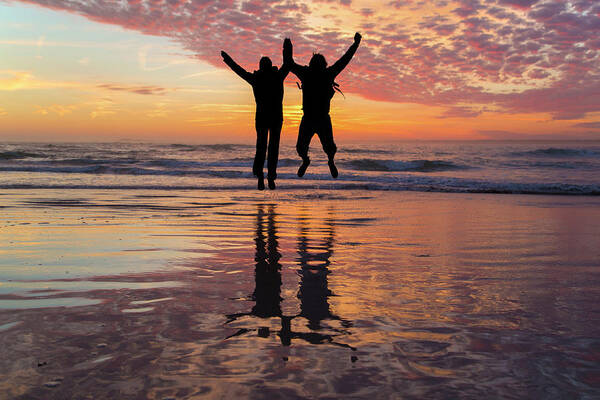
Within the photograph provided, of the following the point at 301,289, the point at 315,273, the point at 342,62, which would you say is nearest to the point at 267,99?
the point at 342,62

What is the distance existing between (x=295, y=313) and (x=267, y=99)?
12.8 ft

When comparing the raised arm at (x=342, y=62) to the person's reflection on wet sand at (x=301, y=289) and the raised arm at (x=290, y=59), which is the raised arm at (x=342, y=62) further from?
the person's reflection on wet sand at (x=301, y=289)

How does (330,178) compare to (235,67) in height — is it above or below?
below

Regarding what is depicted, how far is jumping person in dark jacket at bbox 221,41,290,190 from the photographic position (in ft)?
22.7

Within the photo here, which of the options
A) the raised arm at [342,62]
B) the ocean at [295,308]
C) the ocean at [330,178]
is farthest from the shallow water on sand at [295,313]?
the ocean at [330,178]

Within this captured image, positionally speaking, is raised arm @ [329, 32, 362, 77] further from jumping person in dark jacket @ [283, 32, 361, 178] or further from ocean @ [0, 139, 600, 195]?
ocean @ [0, 139, 600, 195]

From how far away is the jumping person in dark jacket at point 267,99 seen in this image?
6.91 meters

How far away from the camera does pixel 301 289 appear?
490 centimetres

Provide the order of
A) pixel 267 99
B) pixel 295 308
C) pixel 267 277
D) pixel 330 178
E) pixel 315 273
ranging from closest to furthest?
1. pixel 295 308
2. pixel 267 277
3. pixel 315 273
4. pixel 267 99
5. pixel 330 178

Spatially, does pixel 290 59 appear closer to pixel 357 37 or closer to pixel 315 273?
pixel 357 37

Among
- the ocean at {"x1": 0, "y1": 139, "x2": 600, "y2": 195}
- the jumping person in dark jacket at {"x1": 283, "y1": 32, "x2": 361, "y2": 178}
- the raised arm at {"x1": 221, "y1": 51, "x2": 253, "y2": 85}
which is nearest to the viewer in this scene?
the jumping person in dark jacket at {"x1": 283, "y1": 32, "x2": 361, "y2": 178}

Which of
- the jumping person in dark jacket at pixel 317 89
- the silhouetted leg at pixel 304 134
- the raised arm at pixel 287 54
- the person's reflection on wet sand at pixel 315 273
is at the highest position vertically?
the raised arm at pixel 287 54

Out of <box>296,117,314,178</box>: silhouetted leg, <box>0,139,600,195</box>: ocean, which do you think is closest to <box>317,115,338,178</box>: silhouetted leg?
<box>296,117,314,178</box>: silhouetted leg

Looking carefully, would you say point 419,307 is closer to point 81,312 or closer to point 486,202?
point 81,312
